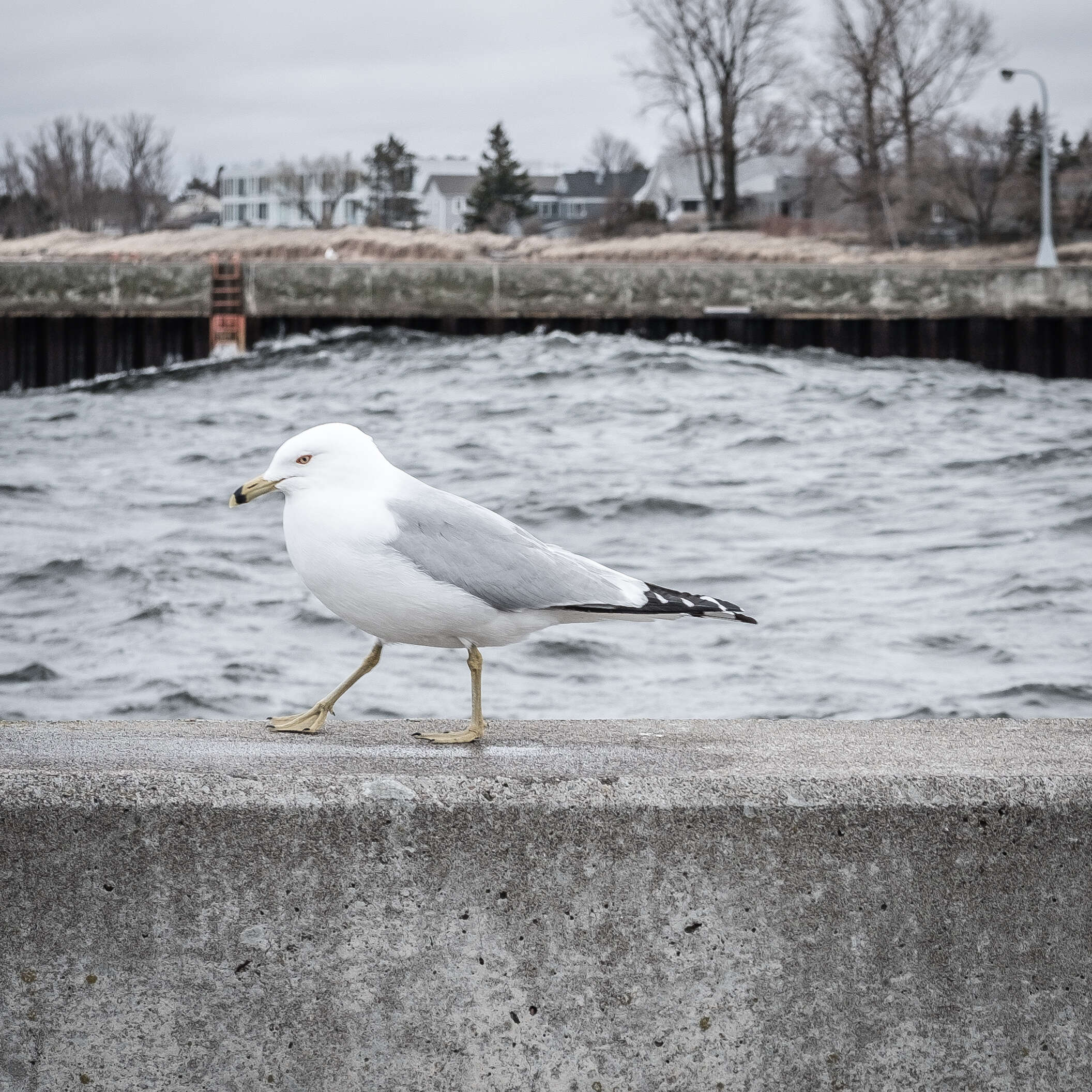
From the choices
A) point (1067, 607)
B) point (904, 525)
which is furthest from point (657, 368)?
point (1067, 607)

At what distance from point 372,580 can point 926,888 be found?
967 mm

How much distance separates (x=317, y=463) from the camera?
2209 millimetres

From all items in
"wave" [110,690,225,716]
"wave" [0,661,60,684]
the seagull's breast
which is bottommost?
"wave" [110,690,225,716]

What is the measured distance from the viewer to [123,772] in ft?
6.16

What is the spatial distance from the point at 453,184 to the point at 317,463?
91440 millimetres

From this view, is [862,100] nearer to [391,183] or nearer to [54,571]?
[391,183]

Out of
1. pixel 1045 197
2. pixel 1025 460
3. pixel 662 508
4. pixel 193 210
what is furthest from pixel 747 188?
pixel 662 508

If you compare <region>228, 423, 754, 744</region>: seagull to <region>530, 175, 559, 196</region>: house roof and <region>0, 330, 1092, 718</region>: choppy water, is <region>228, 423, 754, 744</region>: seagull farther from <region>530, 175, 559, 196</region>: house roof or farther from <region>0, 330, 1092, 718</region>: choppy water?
<region>530, 175, 559, 196</region>: house roof

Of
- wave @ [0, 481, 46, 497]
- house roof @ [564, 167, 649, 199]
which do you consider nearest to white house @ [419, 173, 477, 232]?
house roof @ [564, 167, 649, 199]

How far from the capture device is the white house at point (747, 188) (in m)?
54.8

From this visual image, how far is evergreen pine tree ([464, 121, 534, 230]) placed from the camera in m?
53.8

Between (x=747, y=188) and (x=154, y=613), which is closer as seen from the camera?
(x=154, y=613)

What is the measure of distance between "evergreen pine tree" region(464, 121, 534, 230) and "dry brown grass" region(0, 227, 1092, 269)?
20012 millimetres

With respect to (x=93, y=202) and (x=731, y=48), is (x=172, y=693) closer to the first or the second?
(x=731, y=48)
